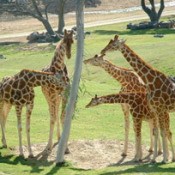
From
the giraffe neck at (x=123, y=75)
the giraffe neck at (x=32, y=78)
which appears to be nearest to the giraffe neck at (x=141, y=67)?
the giraffe neck at (x=123, y=75)

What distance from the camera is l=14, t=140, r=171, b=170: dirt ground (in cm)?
1791

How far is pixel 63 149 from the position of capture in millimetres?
17109

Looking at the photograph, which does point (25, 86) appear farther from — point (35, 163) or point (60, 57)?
point (35, 163)

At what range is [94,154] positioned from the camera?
61.6 feet

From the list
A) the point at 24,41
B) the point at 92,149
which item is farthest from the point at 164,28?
the point at 92,149

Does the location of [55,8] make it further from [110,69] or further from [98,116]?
[110,69]

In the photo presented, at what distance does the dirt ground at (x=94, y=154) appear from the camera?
1791 cm

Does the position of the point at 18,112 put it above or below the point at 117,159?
above

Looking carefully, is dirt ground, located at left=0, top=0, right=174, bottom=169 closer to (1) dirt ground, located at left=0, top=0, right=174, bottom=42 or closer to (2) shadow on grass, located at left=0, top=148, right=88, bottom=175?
(2) shadow on grass, located at left=0, top=148, right=88, bottom=175

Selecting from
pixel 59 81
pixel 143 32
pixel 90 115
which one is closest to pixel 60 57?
pixel 59 81

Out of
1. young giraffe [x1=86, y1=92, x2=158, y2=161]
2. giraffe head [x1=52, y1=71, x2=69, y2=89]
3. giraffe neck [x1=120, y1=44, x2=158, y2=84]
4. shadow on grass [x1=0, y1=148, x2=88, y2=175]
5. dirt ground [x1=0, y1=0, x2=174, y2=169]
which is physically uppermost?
giraffe neck [x1=120, y1=44, x2=158, y2=84]

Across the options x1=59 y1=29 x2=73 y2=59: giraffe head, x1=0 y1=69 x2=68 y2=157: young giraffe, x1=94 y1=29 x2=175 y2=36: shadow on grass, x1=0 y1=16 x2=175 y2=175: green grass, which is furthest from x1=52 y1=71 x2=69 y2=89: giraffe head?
x1=94 y1=29 x2=175 y2=36: shadow on grass

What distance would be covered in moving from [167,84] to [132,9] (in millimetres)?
64306

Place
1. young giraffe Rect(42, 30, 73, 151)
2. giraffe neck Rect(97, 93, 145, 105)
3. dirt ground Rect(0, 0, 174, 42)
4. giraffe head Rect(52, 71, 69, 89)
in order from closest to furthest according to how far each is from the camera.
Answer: giraffe neck Rect(97, 93, 145, 105) → giraffe head Rect(52, 71, 69, 89) → young giraffe Rect(42, 30, 73, 151) → dirt ground Rect(0, 0, 174, 42)
